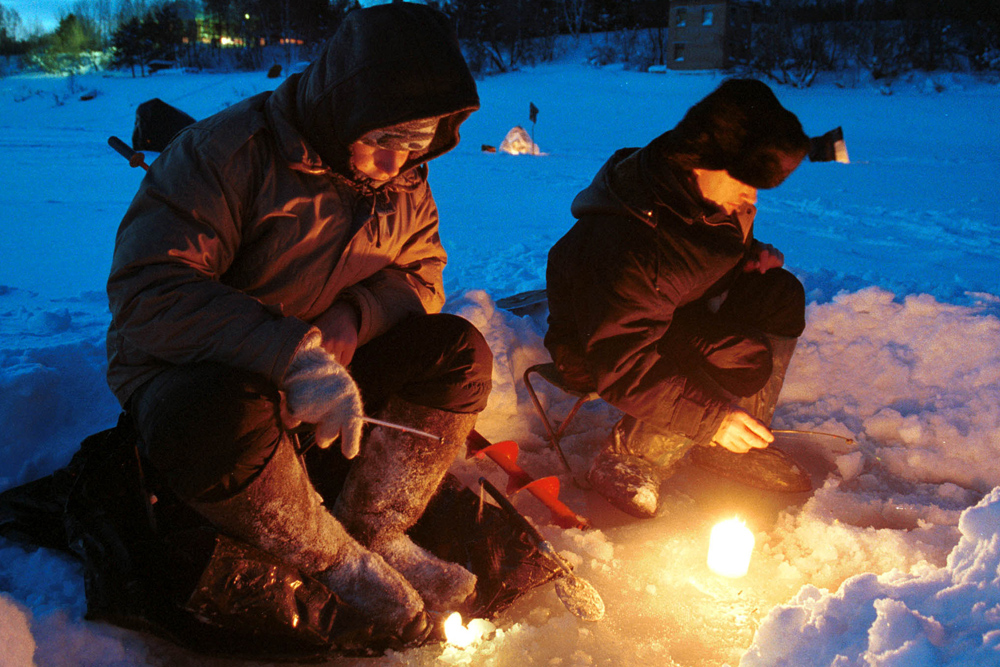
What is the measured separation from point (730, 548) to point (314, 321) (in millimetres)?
1390

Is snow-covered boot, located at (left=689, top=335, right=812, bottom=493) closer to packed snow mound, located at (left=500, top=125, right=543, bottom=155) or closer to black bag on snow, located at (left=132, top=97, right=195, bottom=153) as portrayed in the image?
black bag on snow, located at (left=132, top=97, right=195, bottom=153)

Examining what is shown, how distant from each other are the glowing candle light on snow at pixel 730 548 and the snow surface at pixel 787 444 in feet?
0.13

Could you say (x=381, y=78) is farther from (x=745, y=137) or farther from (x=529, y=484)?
(x=529, y=484)

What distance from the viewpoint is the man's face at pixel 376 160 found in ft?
5.79

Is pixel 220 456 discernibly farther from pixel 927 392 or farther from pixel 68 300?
pixel 68 300

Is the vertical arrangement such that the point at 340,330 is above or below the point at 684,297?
above

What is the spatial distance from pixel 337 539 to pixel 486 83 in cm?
2019

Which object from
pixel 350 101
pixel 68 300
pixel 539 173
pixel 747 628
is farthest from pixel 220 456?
pixel 539 173

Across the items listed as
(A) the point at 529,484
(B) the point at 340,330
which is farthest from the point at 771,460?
(B) the point at 340,330

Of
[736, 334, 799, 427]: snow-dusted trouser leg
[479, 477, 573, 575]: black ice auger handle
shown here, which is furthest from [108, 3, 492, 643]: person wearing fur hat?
→ [736, 334, 799, 427]: snow-dusted trouser leg

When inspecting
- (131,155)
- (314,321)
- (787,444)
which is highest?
(131,155)

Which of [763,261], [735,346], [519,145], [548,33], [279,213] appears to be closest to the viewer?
[279,213]

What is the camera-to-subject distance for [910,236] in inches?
251

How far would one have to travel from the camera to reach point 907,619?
1.22 m
